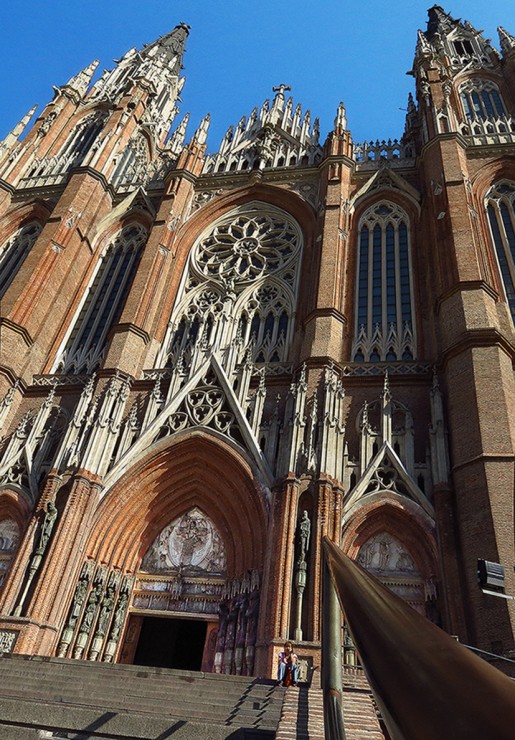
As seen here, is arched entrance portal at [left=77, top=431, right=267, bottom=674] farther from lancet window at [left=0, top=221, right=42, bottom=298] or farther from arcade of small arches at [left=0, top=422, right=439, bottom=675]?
lancet window at [left=0, top=221, right=42, bottom=298]

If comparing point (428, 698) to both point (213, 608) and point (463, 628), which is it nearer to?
point (463, 628)

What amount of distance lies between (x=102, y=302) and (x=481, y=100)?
777 inches

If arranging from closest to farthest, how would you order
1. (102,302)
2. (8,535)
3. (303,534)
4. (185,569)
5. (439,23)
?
1. (303,534)
2. (185,569)
3. (8,535)
4. (102,302)
5. (439,23)

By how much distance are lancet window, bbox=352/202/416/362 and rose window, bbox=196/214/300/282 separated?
286 cm

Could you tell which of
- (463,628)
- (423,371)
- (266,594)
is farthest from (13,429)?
(463,628)

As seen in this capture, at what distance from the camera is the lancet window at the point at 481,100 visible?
24188mm

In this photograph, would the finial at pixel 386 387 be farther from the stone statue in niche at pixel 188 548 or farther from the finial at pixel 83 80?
the finial at pixel 83 80

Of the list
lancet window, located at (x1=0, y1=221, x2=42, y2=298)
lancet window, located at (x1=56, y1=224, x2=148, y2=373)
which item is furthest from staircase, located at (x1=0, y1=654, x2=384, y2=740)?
lancet window, located at (x1=0, y1=221, x2=42, y2=298)

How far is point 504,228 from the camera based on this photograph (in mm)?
18688

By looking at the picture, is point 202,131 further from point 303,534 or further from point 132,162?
point 303,534

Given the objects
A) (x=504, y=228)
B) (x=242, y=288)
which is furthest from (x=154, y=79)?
(x=504, y=228)

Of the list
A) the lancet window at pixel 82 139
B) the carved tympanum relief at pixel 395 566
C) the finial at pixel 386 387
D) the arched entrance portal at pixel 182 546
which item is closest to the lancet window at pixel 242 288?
the finial at pixel 386 387

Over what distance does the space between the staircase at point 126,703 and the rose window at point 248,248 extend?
1394 centimetres

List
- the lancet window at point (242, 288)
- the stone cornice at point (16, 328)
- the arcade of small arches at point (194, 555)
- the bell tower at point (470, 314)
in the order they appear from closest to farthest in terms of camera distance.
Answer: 1. the bell tower at point (470, 314)
2. the arcade of small arches at point (194, 555)
3. the stone cornice at point (16, 328)
4. the lancet window at point (242, 288)
